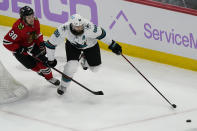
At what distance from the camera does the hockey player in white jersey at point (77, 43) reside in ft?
18.3

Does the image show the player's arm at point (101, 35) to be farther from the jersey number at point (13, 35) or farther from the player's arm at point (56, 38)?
the jersey number at point (13, 35)

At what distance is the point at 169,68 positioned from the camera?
665cm

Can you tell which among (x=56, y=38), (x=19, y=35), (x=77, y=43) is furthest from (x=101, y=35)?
(x=19, y=35)

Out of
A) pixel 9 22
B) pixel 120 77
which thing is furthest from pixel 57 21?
pixel 120 77

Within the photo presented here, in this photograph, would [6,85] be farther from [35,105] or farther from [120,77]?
[120,77]

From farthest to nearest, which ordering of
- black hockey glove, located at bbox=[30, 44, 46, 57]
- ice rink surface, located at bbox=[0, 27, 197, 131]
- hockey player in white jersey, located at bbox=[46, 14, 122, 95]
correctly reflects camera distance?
black hockey glove, located at bbox=[30, 44, 46, 57], hockey player in white jersey, located at bbox=[46, 14, 122, 95], ice rink surface, located at bbox=[0, 27, 197, 131]

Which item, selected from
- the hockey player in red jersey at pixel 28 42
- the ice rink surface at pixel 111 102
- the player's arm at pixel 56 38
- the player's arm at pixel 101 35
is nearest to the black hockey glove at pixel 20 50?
the hockey player in red jersey at pixel 28 42

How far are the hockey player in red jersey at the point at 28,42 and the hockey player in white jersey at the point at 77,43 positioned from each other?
256 millimetres

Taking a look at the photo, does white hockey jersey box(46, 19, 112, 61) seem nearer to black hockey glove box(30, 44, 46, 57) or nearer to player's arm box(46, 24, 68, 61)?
player's arm box(46, 24, 68, 61)

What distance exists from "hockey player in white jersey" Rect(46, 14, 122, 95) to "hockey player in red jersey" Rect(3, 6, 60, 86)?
26cm

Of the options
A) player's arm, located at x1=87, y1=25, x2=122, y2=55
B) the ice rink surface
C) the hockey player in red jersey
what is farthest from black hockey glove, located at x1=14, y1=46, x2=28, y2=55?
player's arm, located at x1=87, y1=25, x2=122, y2=55

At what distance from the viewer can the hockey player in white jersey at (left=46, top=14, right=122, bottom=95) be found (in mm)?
5582

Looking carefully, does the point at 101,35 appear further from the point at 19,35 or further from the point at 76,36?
the point at 19,35

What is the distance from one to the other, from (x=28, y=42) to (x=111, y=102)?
3.64 ft
